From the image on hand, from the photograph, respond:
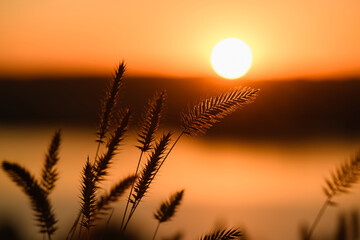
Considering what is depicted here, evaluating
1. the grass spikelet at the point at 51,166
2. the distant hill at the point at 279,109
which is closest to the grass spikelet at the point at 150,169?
the grass spikelet at the point at 51,166

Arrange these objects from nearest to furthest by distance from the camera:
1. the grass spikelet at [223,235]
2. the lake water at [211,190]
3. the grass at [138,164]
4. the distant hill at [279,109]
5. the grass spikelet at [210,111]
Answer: the grass spikelet at [223,235] → the grass at [138,164] → the grass spikelet at [210,111] → the lake water at [211,190] → the distant hill at [279,109]

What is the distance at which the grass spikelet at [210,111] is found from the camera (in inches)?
59.7

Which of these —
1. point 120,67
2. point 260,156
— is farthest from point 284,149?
point 120,67

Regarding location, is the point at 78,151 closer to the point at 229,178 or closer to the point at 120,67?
the point at 229,178

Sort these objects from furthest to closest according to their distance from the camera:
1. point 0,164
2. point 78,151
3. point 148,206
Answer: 1. point 78,151
2. point 148,206
3. point 0,164

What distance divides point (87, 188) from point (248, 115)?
44.5 ft

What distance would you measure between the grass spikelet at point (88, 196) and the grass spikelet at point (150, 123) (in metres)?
0.22

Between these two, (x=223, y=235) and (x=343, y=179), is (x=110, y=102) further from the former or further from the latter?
(x=343, y=179)

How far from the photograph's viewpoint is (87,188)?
1.36 metres

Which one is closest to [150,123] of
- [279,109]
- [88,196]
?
[88,196]

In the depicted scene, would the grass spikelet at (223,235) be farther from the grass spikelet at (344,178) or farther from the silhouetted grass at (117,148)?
the grass spikelet at (344,178)

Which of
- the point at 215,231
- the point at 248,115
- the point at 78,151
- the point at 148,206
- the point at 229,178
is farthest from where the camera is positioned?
the point at 248,115

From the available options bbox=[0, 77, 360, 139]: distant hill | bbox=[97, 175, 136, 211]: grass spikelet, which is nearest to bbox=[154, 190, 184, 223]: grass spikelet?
bbox=[97, 175, 136, 211]: grass spikelet

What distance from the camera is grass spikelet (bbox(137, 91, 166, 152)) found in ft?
4.99
